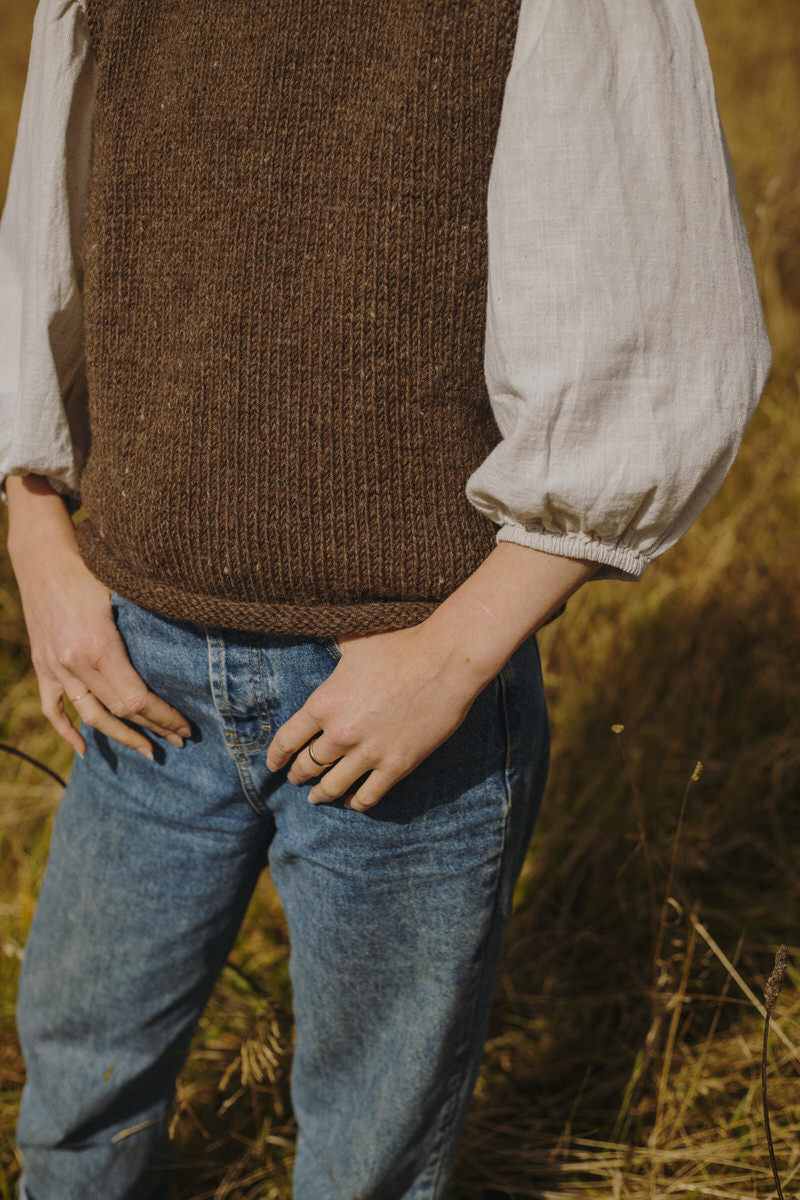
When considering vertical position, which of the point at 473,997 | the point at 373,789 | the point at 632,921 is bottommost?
the point at 632,921

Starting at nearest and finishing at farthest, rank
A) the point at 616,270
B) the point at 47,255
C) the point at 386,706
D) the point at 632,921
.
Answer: the point at 616,270
the point at 386,706
the point at 47,255
the point at 632,921

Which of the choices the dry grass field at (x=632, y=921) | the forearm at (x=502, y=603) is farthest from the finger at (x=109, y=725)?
the dry grass field at (x=632, y=921)

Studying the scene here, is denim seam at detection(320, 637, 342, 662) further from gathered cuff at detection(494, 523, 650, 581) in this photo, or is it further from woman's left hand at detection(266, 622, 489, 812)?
gathered cuff at detection(494, 523, 650, 581)

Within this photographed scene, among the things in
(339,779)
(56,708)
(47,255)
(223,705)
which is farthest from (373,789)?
(47,255)

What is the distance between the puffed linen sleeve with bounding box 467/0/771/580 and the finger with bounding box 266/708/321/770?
0.25 meters

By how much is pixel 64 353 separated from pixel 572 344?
1.69 feet

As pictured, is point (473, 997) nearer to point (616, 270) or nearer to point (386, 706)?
point (386, 706)

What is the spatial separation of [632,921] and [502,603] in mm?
1209

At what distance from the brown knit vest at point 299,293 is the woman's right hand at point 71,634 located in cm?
11

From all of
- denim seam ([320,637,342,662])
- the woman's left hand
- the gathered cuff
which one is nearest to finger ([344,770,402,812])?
the woman's left hand

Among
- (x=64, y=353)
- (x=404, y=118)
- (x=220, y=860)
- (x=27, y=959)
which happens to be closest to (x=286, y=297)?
(x=404, y=118)

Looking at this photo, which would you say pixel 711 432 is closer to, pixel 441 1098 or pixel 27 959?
pixel 441 1098

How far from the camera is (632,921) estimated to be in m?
1.69

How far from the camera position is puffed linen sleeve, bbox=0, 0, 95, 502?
800 mm
